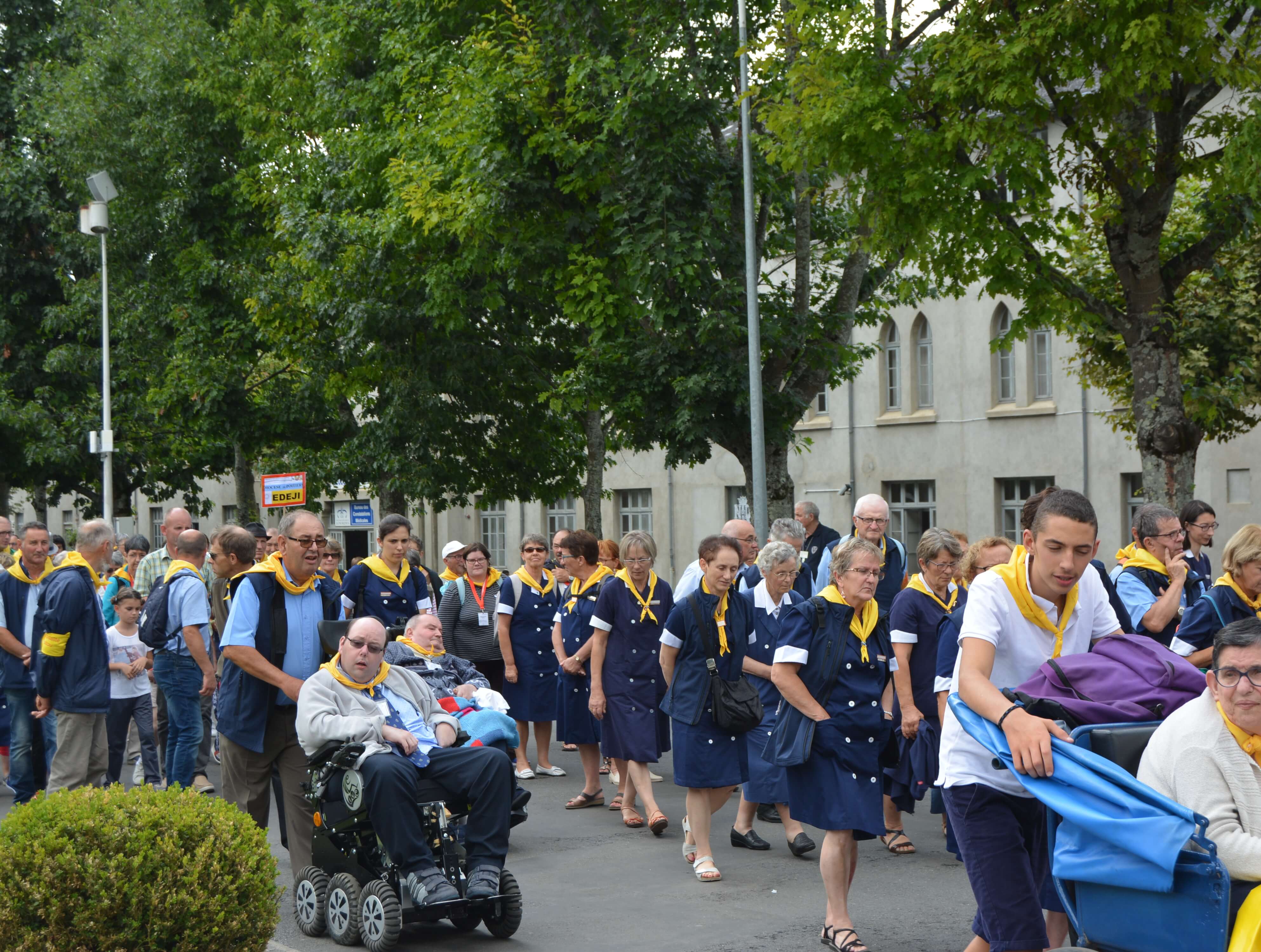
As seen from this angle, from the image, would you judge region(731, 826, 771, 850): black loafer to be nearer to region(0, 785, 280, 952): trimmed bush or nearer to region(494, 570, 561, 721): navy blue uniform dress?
region(494, 570, 561, 721): navy blue uniform dress

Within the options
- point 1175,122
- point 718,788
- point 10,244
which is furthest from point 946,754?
point 10,244

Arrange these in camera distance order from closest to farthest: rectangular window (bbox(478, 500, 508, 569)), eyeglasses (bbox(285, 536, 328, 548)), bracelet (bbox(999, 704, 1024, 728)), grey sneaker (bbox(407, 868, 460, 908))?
bracelet (bbox(999, 704, 1024, 728)), grey sneaker (bbox(407, 868, 460, 908)), eyeglasses (bbox(285, 536, 328, 548)), rectangular window (bbox(478, 500, 508, 569))

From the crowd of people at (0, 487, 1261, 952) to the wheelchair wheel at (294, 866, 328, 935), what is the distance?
300mm

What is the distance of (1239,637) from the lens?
4160 mm

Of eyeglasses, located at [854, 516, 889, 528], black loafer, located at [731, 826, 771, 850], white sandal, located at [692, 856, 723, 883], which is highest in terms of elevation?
eyeglasses, located at [854, 516, 889, 528]

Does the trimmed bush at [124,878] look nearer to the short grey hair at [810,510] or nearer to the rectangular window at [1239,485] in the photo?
the short grey hair at [810,510]

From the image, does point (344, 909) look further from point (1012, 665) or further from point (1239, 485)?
point (1239, 485)

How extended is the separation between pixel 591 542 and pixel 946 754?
22.3 ft

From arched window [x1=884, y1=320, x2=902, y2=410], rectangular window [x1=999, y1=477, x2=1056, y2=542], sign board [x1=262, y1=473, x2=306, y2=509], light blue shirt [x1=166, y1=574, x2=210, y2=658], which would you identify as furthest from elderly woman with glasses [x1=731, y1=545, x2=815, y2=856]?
arched window [x1=884, y1=320, x2=902, y2=410]

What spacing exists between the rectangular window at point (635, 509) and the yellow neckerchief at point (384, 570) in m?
28.4

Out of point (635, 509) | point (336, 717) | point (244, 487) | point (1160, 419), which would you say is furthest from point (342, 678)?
point (635, 509)

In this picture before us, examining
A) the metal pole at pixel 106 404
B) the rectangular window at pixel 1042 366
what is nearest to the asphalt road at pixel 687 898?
the metal pole at pixel 106 404

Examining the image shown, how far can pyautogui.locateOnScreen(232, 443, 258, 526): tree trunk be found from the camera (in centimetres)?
2969

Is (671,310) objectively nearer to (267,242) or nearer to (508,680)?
(508,680)
